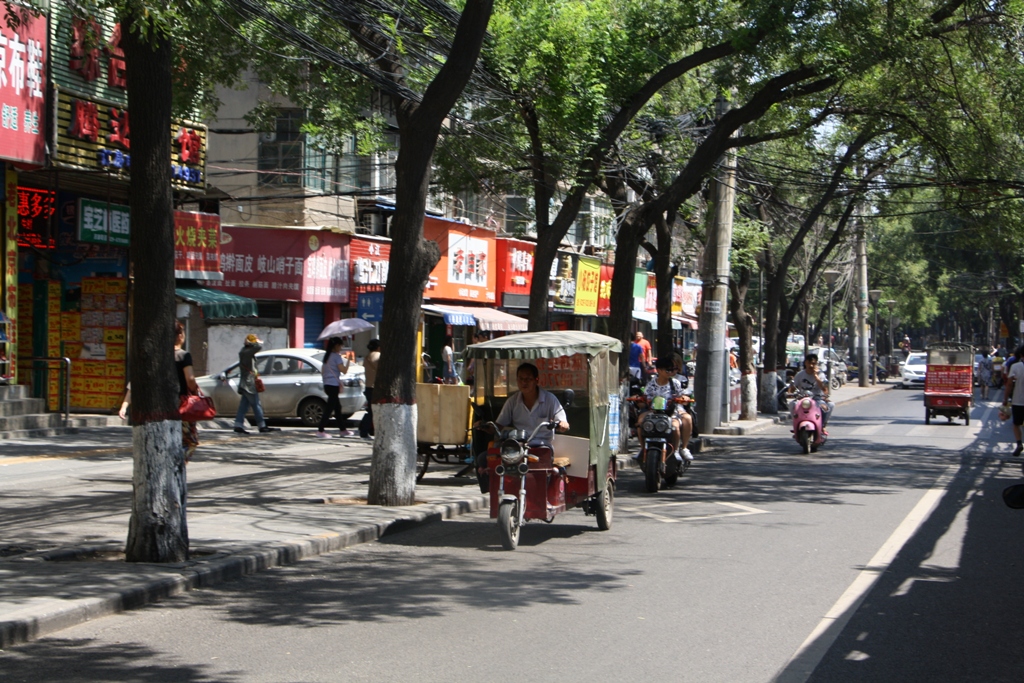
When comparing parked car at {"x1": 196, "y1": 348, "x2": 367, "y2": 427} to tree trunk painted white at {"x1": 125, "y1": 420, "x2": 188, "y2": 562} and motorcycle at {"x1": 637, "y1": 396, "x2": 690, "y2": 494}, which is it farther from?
tree trunk painted white at {"x1": 125, "y1": 420, "x2": 188, "y2": 562}

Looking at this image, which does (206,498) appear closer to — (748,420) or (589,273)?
(748,420)

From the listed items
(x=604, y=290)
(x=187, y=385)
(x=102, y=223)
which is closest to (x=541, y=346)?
(x=187, y=385)

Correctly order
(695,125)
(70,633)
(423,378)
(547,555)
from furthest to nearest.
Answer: (423,378) → (695,125) → (547,555) → (70,633)

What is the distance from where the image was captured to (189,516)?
34.9ft

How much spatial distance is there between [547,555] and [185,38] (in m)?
10.2

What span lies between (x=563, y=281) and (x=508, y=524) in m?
27.9

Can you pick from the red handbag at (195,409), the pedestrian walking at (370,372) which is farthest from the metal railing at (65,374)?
the red handbag at (195,409)

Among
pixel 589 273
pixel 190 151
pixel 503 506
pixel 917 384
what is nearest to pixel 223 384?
pixel 190 151

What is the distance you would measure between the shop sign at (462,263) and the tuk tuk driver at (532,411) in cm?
1905

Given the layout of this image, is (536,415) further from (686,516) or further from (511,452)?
(686,516)

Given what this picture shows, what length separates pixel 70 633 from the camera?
6625 millimetres

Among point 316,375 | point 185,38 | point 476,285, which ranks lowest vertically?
point 316,375

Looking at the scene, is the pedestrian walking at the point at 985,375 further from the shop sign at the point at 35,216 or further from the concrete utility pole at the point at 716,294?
the shop sign at the point at 35,216

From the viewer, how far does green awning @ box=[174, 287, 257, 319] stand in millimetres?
21641
